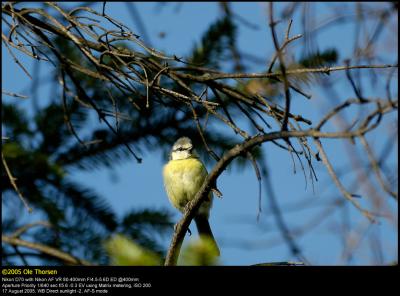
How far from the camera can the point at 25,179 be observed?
3969 millimetres

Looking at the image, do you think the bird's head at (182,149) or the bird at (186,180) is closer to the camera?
the bird's head at (182,149)

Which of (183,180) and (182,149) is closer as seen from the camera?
(182,149)

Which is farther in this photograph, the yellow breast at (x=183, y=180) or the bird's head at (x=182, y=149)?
the yellow breast at (x=183, y=180)

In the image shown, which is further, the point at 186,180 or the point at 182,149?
the point at 186,180

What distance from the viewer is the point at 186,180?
5168 mm

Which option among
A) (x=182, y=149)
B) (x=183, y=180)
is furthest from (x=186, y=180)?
(x=182, y=149)

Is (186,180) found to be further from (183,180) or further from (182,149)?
(182,149)

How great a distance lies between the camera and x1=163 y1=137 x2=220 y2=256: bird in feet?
16.9

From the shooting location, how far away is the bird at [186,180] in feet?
16.9

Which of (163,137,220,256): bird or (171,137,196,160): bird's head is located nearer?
(171,137,196,160): bird's head
